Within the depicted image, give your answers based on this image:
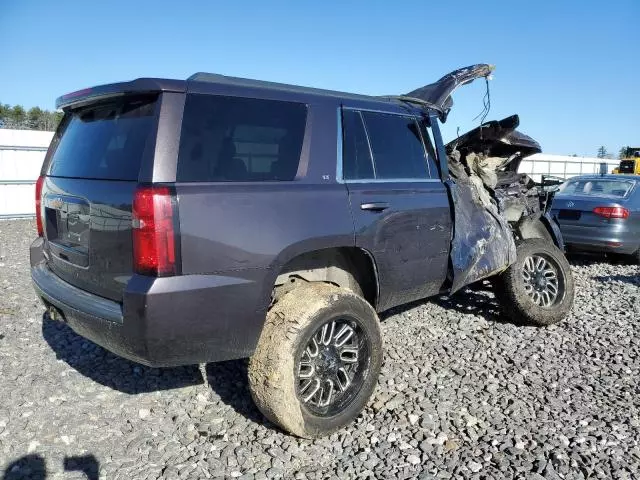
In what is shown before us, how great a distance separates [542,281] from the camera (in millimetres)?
5250

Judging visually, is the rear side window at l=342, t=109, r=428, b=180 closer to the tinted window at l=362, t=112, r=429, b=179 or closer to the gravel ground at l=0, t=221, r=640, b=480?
the tinted window at l=362, t=112, r=429, b=179

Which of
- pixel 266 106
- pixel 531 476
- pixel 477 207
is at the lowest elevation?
pixel 531 476

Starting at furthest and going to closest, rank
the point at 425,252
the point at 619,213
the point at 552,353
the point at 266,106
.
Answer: the point at 619,213, the point at 552,353, the point at 425,252, the point at 266,106

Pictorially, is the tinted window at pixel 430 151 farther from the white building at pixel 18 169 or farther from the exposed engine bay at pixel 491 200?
the white building at pixel 18 169

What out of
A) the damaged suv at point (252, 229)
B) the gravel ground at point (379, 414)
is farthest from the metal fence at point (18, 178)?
the damaged suv at point (252, 229)

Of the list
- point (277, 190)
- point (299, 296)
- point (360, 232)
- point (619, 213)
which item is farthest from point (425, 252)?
point (619, 213)

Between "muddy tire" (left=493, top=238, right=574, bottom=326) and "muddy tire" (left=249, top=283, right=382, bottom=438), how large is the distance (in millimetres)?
2153

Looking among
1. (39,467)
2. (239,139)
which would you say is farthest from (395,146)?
(39,467)

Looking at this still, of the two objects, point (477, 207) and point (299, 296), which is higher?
point (477, 207)

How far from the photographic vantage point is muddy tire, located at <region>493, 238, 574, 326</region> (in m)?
4.96

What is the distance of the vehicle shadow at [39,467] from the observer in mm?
2670

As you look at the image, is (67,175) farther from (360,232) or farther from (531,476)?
(531,476)

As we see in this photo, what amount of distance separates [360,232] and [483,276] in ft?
5.72

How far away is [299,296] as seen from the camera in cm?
305
